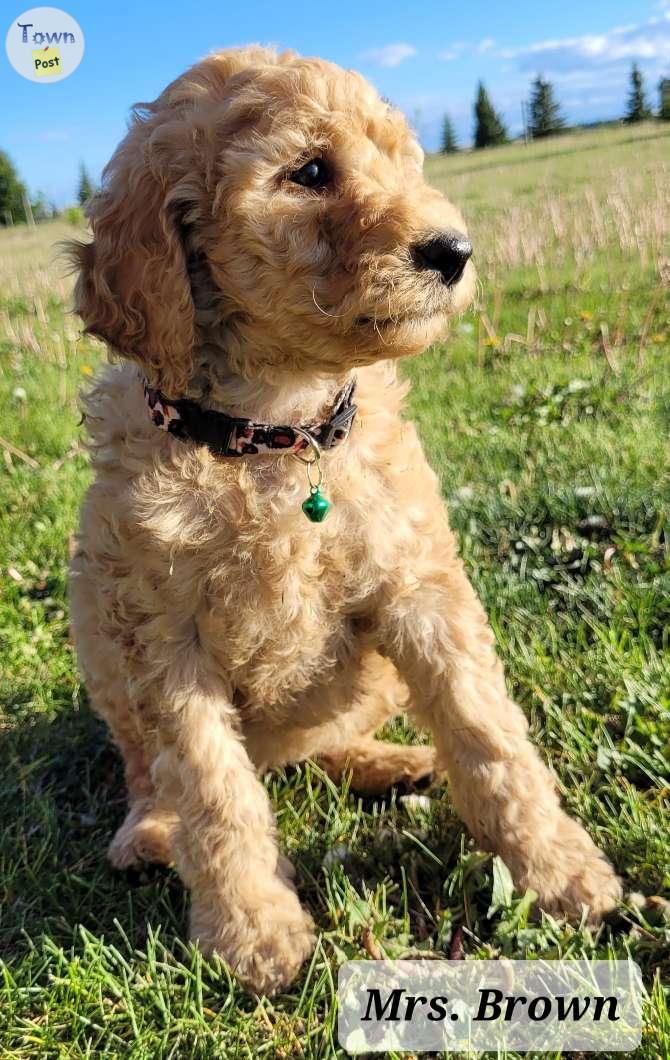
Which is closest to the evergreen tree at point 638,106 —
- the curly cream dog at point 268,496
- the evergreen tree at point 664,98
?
the evergreen tree at point 664,98

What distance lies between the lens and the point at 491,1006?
2.20 metres

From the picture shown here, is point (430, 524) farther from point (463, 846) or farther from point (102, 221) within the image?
point (102, 221)

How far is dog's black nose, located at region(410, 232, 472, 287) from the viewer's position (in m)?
2.17

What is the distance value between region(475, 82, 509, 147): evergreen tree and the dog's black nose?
55036 millimetres

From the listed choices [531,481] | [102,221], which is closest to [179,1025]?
[102,221]

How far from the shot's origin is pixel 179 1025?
2285mm

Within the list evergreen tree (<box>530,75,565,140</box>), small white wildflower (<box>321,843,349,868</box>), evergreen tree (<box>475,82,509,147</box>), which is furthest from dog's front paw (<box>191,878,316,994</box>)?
evergreen tree (<box>475,82,509,147</box>)

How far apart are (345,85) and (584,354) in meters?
4.54

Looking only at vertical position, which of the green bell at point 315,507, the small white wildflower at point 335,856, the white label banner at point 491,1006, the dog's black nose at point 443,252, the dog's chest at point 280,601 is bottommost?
the small white wildflower at point 335,856

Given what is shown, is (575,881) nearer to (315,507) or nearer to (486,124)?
(315,507)

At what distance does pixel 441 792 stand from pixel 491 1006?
879 mm

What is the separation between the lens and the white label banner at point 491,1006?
2.07 meters

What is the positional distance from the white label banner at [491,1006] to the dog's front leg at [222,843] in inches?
11.3

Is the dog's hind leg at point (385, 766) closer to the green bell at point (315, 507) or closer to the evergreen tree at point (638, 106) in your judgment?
the green bell at point (315, 507)
